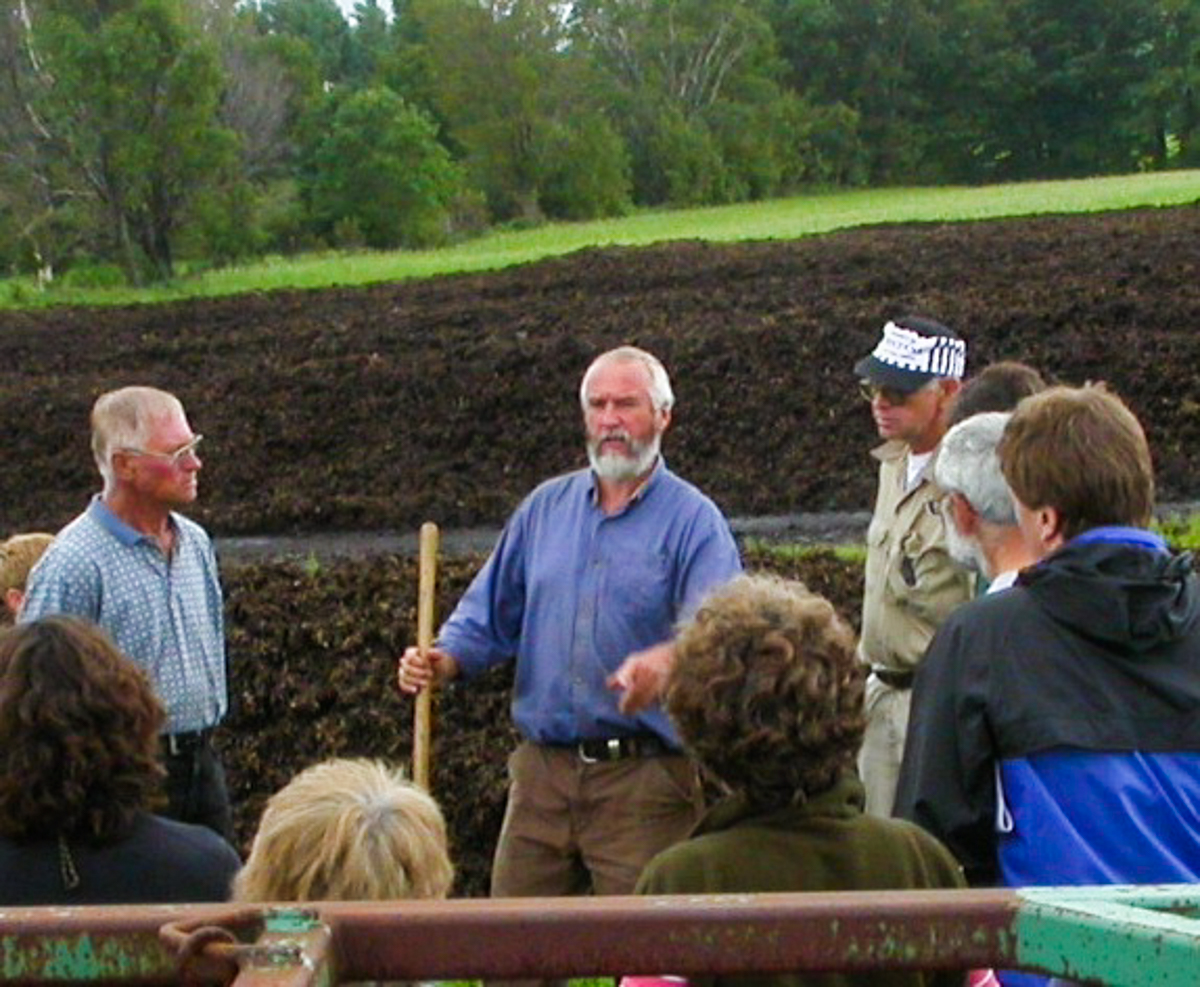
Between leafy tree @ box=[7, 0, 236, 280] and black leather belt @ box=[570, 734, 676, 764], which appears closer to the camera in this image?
black leather belt @ box=[570, 734, 676, 764]

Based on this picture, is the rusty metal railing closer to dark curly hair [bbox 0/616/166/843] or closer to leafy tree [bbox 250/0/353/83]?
dark curly hair [bbox 0/616/166/843]

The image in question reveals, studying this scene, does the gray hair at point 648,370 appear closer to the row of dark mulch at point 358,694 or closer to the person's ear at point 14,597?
the person's ear at point 14,597

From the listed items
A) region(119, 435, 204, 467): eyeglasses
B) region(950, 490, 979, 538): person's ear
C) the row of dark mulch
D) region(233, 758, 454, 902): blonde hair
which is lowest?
the row of dark mulch

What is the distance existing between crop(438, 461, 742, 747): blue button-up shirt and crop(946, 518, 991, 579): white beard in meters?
0.94

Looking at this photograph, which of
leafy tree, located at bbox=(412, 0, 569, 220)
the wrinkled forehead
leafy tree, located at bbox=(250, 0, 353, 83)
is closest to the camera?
the wrinkled forehead

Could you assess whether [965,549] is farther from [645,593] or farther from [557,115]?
[557,115]

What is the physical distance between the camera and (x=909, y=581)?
17.1 ft

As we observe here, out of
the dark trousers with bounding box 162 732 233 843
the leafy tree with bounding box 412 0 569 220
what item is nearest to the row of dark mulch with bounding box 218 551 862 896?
the dark trousers with bounding box 162 732 233 843

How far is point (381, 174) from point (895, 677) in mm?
43314

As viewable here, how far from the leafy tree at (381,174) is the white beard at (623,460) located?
40.5 metres

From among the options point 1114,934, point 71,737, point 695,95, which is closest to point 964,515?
point 71,737

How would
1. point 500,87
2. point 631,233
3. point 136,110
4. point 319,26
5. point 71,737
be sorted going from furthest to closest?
point 319,26, point 500,87, point 631,233, point 136,110, point 71,737

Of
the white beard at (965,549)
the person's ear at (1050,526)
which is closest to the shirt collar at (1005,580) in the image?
the white beard at (965,549)

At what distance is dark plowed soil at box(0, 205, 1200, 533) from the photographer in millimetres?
13789
